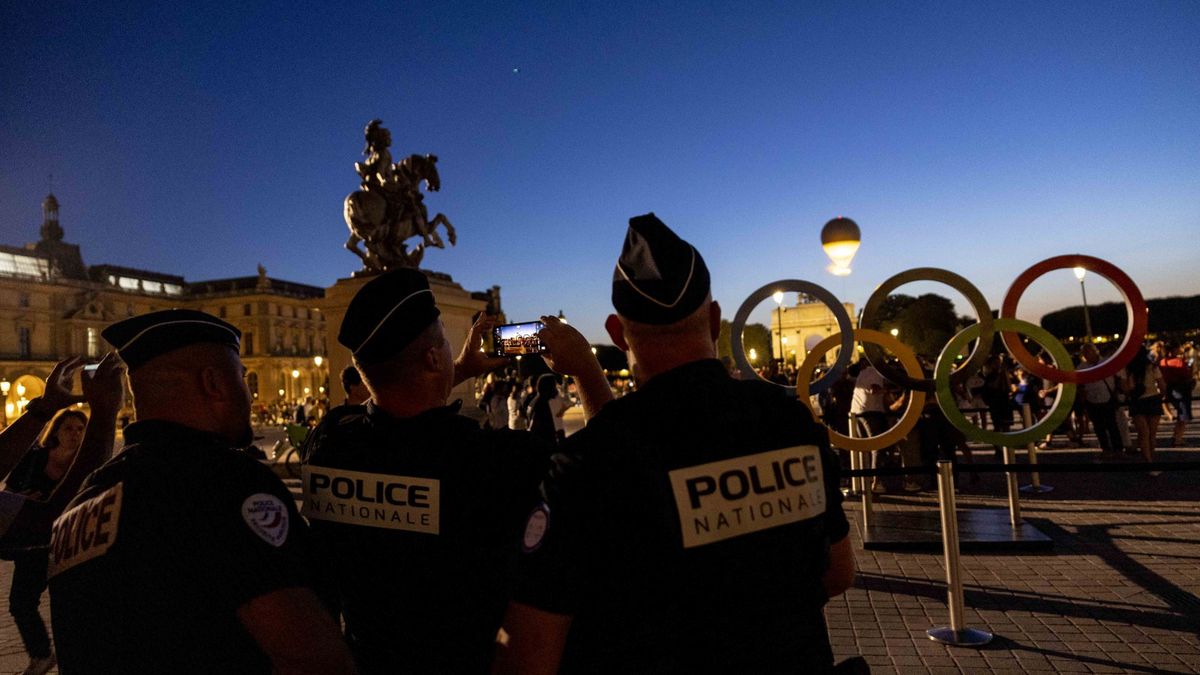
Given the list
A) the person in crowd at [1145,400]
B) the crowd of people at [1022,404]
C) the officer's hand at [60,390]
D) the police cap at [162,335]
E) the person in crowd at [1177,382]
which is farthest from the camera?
the person in crowd at [1177,382]

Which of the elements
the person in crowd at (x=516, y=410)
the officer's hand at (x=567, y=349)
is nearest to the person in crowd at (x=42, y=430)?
the officer's hand at (x=567, y=349)

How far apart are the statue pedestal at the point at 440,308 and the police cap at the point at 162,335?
11.2 m

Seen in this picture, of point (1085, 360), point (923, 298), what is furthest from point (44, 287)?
point (1085, 360)

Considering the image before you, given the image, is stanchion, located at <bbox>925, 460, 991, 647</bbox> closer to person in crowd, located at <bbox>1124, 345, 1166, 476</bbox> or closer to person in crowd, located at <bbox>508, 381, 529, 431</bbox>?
person in crowd, located at <bbox>1124, 345, 1166, 476</bbox>

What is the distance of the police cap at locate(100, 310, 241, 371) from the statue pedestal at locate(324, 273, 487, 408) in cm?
1124

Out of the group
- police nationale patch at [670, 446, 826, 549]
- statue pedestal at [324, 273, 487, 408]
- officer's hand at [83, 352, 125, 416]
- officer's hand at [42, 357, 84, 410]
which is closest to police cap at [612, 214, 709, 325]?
police nationale patch at [670, 446, 826, 549]

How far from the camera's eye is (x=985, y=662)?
15.1 ft

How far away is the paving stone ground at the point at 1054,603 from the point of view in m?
4.64

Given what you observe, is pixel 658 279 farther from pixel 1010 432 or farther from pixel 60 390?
pixel 1010 432

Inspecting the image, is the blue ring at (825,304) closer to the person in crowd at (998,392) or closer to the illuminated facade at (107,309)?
the person in crowd at (998,392)

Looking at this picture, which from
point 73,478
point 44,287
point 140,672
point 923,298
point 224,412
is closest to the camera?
point 140,672

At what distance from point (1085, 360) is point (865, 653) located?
8.64m

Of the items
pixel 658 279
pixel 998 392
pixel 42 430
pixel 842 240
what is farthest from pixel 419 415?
pixel 998 392

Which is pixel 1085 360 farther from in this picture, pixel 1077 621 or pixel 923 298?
pixel 923 298
